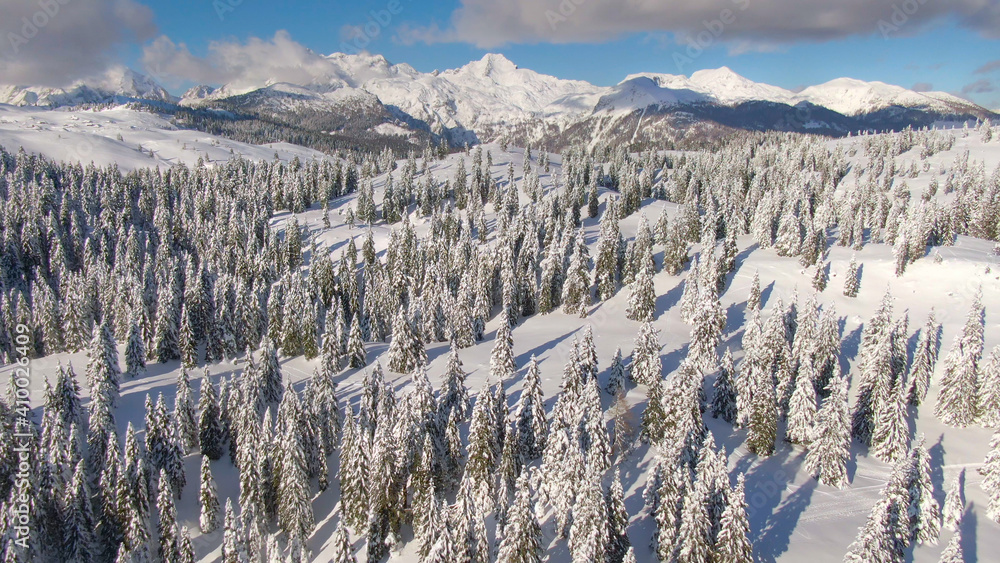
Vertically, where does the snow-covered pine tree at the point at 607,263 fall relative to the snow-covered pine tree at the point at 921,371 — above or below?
above

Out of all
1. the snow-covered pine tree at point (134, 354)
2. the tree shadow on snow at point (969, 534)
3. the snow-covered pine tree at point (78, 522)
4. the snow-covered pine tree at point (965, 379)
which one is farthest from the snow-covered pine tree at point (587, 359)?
the snow-covered pine tree at point (134, 354)

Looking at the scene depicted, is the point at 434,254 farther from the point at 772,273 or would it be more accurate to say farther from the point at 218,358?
the point at 772,273

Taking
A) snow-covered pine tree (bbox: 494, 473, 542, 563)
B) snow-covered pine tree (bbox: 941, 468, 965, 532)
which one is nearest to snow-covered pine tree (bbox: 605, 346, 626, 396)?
snow-covered pine tree (bbox: 494, 473, 542, 563)

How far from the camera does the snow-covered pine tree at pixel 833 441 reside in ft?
143

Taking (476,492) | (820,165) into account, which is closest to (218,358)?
(476,492)

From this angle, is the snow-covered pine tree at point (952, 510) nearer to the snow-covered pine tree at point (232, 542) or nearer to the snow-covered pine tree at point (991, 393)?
the snow-covered pine tree at point (991, 393)

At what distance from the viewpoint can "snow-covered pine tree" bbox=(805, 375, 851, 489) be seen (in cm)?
4359

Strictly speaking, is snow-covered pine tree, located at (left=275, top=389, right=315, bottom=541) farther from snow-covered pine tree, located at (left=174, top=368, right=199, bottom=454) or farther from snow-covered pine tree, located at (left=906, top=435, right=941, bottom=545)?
snow-covered pine tree, located at (left=906, top=435, right=941, bottom=545)

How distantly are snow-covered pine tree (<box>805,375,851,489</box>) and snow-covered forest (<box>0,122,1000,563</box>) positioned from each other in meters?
0.22

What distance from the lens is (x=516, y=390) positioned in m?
56.9

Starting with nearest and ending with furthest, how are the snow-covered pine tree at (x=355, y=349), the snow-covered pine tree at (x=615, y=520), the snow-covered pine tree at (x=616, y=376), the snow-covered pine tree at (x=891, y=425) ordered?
the snow-covered pine tree at (x=615, y=520) → the snow-covered pine tree at (x=891, y=425) → the snow-covered pine tree at (x=616, y=376) → the snow-covered pine tree at (x=355, y=349)

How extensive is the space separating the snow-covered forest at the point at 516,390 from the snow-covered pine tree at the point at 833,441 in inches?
8.7

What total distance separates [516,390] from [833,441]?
30.3 meters

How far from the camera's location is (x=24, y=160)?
153m
